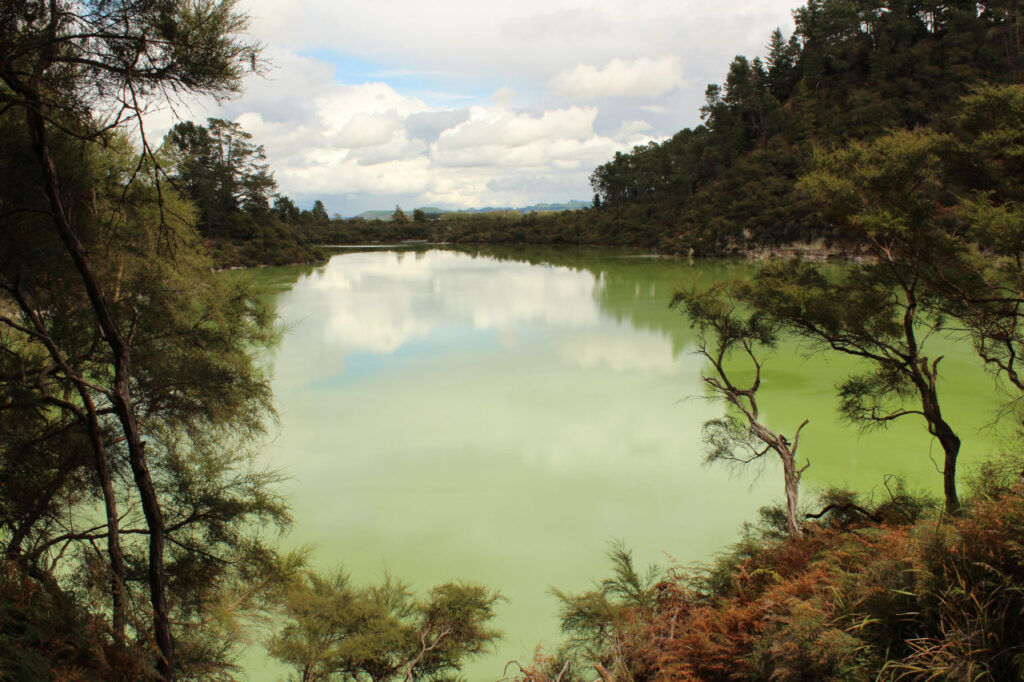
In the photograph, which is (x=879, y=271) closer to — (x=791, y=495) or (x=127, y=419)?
(x=791, y=495)

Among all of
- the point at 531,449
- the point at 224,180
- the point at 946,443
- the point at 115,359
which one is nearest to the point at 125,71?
the point at 115,359

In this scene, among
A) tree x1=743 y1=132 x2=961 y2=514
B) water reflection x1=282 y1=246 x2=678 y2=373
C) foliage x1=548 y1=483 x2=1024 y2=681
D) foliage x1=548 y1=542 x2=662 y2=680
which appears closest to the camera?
foliage x1=548 y1=483 x2=1024 y2=681

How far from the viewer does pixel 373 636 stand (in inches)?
143

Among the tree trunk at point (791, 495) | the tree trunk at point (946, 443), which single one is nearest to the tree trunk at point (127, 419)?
the tree trunk at point (791, 495)

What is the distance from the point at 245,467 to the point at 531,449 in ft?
11.9

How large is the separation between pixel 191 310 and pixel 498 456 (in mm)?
4367

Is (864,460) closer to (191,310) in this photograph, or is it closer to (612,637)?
(612,637)

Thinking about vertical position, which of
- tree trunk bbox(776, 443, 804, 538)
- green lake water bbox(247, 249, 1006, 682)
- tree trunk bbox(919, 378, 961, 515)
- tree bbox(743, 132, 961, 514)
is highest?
tree bbox(743, 132, 961, 514)

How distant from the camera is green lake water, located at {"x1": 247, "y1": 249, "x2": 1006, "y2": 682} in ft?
19.0

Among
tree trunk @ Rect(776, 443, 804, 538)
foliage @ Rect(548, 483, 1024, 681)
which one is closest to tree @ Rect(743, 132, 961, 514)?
tree trunk @ Rect(776, 443, 804, 538)

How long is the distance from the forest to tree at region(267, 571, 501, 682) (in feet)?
0.06

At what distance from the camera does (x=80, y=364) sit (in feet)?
12.4

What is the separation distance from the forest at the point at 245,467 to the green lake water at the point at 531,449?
616 millimetres

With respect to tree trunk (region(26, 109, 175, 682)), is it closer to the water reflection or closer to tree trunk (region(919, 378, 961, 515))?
tree trunk (region(919, 378, 961, 515))
